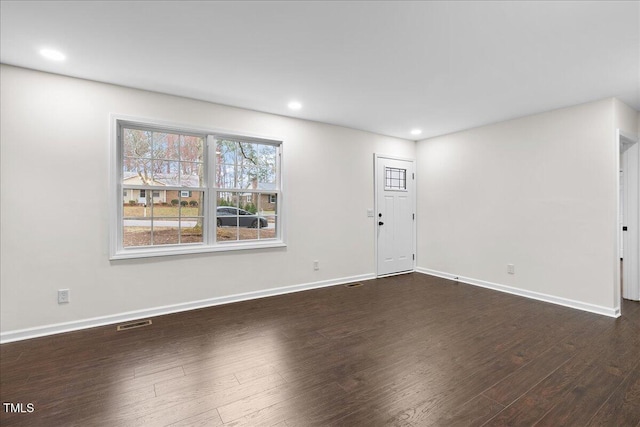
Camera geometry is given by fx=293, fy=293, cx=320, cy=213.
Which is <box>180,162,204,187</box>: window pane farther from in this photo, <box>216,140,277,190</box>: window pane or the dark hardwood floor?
the dark hardwood floor

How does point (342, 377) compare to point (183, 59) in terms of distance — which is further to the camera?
point (183, 59)

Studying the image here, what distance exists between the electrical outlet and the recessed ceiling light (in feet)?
7.20

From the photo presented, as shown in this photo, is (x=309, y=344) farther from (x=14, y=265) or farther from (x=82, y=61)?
(x=82, y=61)

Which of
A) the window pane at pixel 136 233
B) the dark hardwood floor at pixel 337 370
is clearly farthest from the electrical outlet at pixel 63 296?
the window pane at pixel 136 233

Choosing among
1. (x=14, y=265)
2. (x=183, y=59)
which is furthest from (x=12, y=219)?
(x=183, y=59)

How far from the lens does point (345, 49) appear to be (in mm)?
2490

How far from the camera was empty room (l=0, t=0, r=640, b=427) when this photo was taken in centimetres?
199

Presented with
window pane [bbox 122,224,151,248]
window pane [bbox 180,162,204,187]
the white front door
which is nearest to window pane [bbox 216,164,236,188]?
window pane [bbox 180,162,204,187]

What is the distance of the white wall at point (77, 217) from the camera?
9.05ft

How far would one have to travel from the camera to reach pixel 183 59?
2.67 meters

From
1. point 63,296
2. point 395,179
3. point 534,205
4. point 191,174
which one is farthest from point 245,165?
point 534,205

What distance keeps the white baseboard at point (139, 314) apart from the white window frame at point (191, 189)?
2.06 ft

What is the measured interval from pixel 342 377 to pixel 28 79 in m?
3.92

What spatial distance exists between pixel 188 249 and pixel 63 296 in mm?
1227
